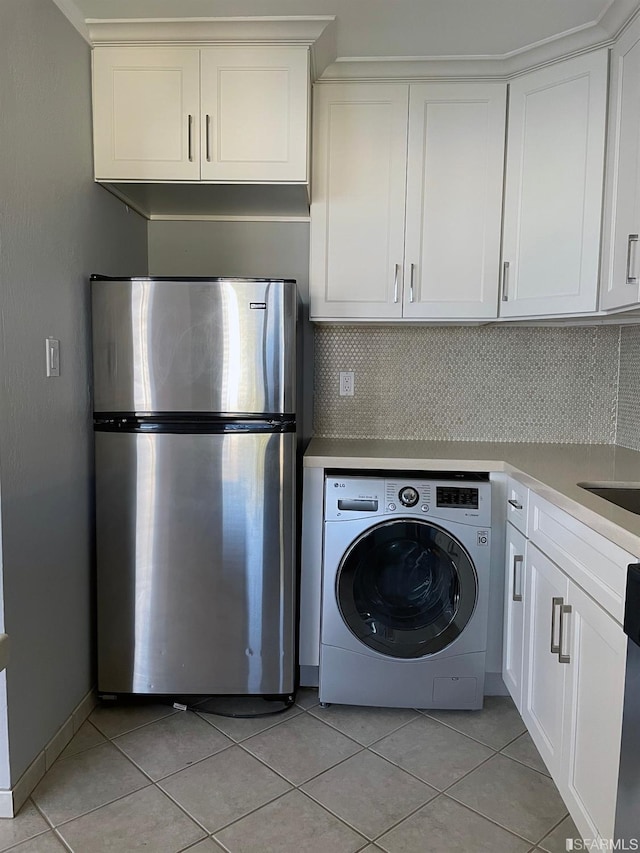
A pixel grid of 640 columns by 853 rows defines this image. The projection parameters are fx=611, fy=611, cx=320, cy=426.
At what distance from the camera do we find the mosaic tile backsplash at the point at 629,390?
254cm

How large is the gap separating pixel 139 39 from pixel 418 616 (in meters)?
2.29

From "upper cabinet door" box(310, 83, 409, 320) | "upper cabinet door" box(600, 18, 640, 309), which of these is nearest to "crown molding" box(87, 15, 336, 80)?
"upper cabinet door" box(310, 83, 409, 320)

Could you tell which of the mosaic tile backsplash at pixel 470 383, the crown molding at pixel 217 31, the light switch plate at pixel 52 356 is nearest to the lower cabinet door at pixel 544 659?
the mosaic tile backsplash at pixel 470 383

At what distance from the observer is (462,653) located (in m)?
2.23

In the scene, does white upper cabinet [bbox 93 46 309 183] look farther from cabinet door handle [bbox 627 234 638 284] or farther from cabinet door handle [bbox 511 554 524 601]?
cabinet door handle [bbox 511 554 524 601]

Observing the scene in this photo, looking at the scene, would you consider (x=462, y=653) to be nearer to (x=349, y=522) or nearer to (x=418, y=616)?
(x=418, y=616)

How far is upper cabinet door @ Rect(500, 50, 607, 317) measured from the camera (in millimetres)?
2174

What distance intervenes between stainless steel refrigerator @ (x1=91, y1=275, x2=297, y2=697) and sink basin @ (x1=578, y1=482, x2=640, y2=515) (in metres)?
0.98

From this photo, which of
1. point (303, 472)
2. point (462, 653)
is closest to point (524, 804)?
point (462, 653)

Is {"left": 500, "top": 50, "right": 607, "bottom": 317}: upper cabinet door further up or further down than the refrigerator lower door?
further up

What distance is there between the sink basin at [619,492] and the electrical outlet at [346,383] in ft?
4.02

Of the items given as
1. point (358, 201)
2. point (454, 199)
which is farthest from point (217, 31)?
point (454, 199)

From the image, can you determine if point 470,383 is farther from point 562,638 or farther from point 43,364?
point 43,364

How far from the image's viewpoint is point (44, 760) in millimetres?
1875
